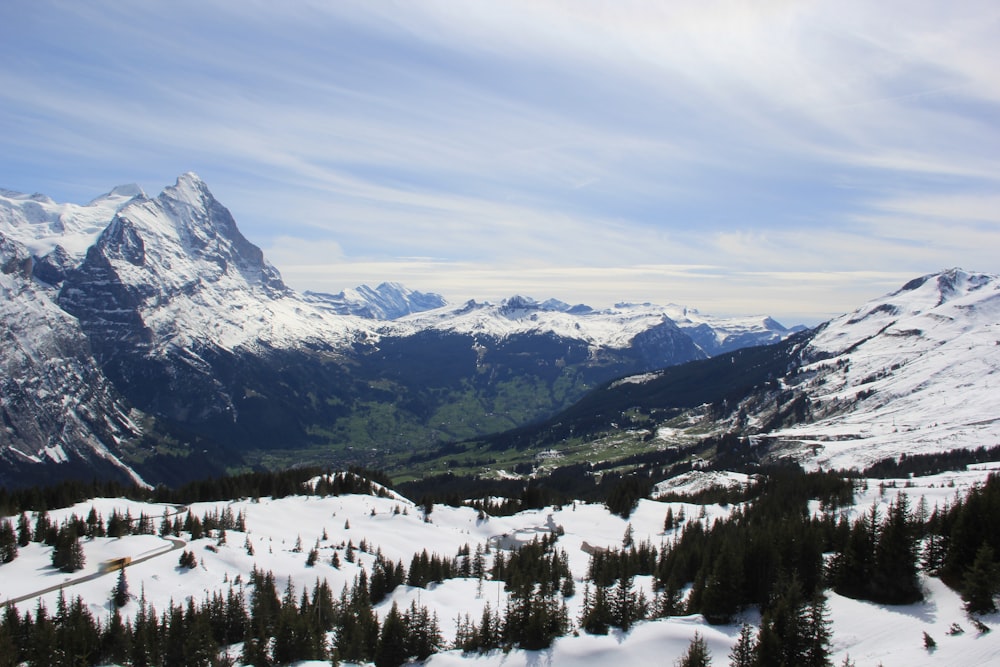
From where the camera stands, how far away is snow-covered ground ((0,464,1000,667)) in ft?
225

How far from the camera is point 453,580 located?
140500 millimetres

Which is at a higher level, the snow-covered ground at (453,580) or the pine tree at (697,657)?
the pine tree at (697,657)

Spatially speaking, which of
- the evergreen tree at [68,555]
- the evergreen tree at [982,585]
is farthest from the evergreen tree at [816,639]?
the evergreen tree at [68,555]

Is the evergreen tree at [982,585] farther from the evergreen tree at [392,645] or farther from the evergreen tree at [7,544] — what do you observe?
the evergreen tree at [7,544]

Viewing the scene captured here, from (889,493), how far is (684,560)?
91685 mm

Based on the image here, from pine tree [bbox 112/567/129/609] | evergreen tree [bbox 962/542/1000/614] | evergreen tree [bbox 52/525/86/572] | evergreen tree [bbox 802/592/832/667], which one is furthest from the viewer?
evergreen tree [bbox 52/525/86/572]

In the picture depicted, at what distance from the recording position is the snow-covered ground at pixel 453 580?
6856cm

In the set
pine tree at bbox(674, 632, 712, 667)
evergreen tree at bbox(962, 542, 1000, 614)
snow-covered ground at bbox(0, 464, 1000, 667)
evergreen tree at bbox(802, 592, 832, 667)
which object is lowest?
snow-covered ground at bbox(0, 464, 1000, 667)

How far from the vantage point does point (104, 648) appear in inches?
3674

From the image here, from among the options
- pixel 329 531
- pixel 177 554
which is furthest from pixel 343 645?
pixel 329 531

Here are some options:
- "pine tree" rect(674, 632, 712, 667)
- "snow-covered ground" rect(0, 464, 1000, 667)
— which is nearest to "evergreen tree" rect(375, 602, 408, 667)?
"snow-covered ground" rect(0, 464, 1000, 667)

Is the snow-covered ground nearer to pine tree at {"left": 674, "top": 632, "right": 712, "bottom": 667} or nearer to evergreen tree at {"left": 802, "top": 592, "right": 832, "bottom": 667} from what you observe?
evergreen tree at {"left": 802, "top": 592, "right": 832, "bottom": 667}

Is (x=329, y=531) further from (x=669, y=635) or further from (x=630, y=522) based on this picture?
(x=669, y=635)

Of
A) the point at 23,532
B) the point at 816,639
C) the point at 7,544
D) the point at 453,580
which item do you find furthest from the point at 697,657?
the point at 23,532
